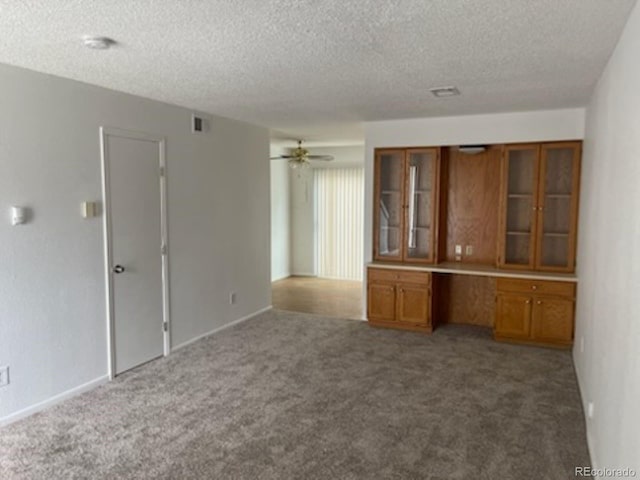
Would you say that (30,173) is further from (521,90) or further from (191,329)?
(521,90)

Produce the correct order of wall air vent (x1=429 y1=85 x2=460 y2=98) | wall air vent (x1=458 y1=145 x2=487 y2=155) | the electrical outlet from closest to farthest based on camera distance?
the electrical outlet
wall air vent (x1=429 y1=85 x2=460 y2=98)
wall air vent (x1=458 y1=145 x2=487 y2=155)

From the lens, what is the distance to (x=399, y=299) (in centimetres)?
571

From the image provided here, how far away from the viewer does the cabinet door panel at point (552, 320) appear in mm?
4855

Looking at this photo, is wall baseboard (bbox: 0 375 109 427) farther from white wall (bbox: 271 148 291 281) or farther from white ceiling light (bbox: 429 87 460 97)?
white wall (bbox: 271 148 291 281)

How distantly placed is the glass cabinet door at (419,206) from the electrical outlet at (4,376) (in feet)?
13.9

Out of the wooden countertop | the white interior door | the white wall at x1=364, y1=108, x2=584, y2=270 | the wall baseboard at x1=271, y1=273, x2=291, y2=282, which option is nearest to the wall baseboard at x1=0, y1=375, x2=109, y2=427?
the white interior door

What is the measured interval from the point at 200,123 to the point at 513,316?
13.2 ft

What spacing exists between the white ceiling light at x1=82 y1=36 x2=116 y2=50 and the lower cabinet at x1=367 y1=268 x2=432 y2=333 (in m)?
3.88

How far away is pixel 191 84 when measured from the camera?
12.7ft

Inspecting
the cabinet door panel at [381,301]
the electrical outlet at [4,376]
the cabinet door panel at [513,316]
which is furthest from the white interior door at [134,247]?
the cabinet door panel at [513,316]

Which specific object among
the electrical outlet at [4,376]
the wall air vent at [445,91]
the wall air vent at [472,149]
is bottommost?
the electrical outlet at [4,376]

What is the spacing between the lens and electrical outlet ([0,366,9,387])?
332 centimetres

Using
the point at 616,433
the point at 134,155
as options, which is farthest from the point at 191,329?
the point at 616,433

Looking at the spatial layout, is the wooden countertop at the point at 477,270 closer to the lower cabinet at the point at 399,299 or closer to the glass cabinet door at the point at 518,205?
the lower cabinet at the point at 399,299
